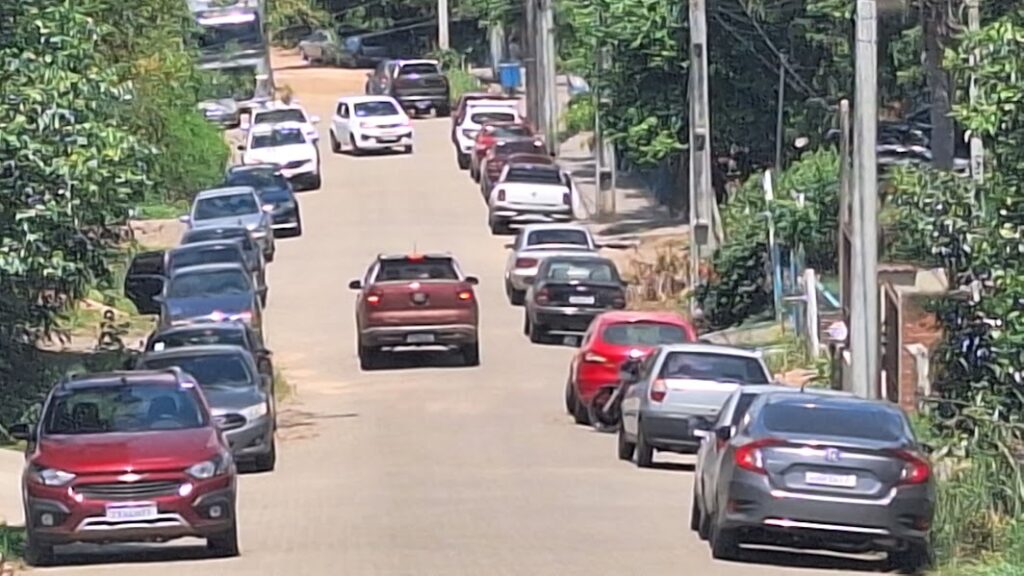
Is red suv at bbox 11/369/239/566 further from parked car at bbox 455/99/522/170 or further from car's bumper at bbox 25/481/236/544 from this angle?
parked car at bbox 455/99/522/170

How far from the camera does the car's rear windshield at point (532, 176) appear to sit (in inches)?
2179

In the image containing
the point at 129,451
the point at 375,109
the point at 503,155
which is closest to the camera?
the point at 129,451

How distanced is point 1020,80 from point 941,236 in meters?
2.34

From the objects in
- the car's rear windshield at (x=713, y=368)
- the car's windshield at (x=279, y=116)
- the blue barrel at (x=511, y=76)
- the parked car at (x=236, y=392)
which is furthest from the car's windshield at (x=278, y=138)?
the car's rear windshield at (x=713, y=368)

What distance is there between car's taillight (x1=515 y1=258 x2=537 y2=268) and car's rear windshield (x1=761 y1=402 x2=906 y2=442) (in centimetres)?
2633

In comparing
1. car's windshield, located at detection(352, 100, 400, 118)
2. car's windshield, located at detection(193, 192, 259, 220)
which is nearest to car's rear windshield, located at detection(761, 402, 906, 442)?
car's windshield, located at detection(193, 192, 259, 220)

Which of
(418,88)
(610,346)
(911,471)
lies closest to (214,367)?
(610,346)

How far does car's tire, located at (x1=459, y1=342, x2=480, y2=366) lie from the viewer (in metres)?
39.3

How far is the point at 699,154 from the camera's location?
45781 millimetres

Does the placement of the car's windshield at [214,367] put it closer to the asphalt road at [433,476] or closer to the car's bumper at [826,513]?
the asphalt road at [433,476]

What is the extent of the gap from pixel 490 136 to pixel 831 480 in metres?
45.3

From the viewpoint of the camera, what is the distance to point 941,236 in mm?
25000

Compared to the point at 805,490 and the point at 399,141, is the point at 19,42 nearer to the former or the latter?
the point at 805,490

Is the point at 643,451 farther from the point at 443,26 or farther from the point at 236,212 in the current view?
the point at 443,26
